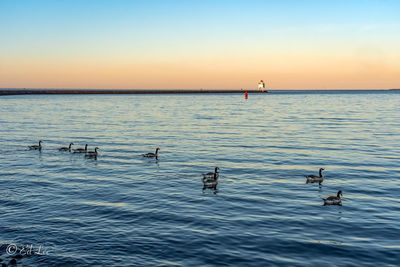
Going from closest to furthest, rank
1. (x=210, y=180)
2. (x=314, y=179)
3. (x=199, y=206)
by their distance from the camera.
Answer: (x=199, y=206) < (x=210, y=180) < (x=314, y=179)

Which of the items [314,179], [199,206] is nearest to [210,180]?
[199,206]

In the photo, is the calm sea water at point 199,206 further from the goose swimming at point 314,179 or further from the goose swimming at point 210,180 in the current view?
the goose swimming at point 210,180

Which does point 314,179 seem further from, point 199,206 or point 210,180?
point 199,206

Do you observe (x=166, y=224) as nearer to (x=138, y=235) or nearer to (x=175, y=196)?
(x=138, y=235)

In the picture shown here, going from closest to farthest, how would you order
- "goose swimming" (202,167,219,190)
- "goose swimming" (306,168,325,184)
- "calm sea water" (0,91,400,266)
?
"calm sea water" (0,91,400,266)
"goose swimming" (202,167,219,190)
"goose swimming" (306,168,325,184)

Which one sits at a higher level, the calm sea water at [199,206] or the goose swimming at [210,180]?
the goose swimming at [210,180]

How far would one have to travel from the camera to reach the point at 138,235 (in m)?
17.0

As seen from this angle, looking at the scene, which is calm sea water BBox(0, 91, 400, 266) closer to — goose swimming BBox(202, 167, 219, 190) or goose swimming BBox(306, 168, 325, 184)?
goose swimming BBox(306, 168, 325, 184)

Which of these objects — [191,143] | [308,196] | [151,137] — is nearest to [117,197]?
[308,196]

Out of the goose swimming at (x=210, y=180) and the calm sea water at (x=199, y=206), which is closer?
the calm sea water at (x=199, y=206)

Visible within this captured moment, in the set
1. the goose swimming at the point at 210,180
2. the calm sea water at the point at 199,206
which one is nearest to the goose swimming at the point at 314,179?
the calm sea water at the point at 199,206

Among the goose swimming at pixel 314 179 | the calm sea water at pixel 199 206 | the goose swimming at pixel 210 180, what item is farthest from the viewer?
the goose swimming at pixel 314 179

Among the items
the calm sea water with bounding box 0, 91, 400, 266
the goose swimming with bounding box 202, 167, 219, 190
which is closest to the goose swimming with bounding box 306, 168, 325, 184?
the calm sea water with bounding box 0, 91, 400, 266

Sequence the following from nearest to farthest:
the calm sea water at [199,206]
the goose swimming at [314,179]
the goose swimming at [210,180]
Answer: the calm sea water at [199,206] → the goose swimming at [210,180] → the goose swimming at [314,179]
